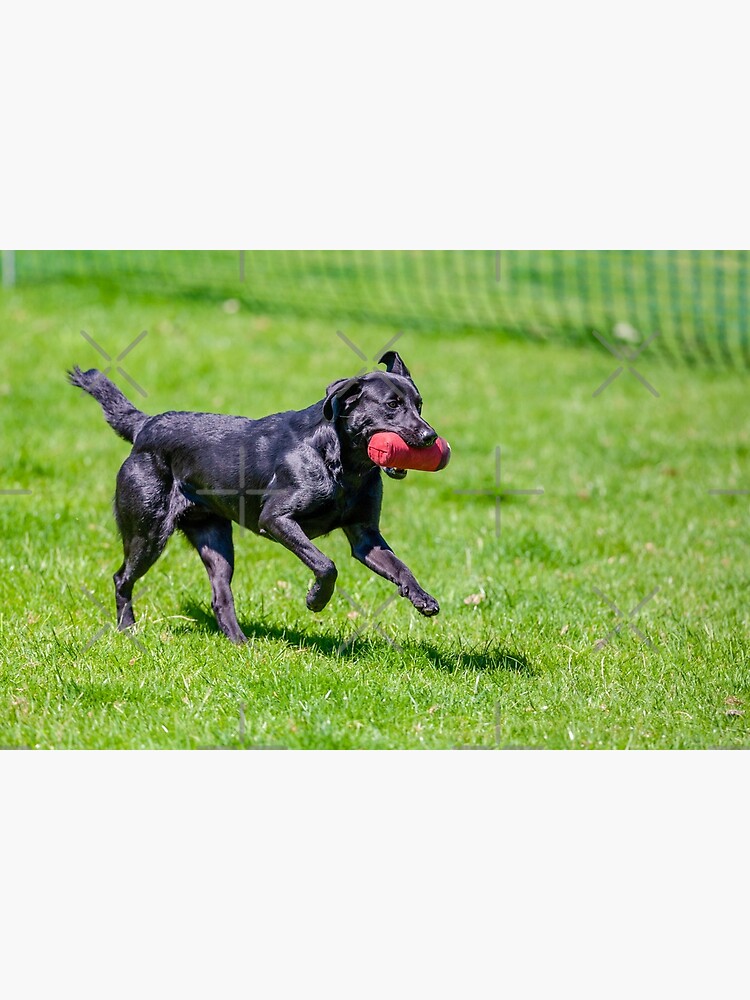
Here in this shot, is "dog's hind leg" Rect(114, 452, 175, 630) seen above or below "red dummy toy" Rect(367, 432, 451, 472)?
below

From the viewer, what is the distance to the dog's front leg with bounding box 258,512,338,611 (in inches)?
210

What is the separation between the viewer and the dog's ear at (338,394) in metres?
5.34

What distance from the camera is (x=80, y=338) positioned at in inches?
424

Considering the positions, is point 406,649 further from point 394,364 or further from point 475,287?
point 475,287

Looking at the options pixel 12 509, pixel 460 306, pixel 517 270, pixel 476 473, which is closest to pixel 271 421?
pixel 12 509

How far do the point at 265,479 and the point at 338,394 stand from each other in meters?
0.59

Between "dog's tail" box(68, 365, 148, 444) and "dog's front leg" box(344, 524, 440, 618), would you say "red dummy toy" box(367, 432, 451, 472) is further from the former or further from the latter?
A: "dog's tail" box(68, 365, 148, 444)

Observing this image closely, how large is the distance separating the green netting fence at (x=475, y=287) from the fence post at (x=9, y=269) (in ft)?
0.06

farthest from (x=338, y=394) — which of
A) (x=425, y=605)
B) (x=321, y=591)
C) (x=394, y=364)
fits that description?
(x=425, y=605)

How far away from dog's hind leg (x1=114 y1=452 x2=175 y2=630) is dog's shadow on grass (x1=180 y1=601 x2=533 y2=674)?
1.32ft

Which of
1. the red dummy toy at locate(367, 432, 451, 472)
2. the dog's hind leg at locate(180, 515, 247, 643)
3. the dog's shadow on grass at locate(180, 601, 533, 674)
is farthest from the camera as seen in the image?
the dog's hind leg at locate(180, 515, 247, 643)

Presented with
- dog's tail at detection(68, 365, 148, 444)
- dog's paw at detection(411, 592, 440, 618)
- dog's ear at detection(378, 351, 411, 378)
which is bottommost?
dog's paw at detection(411, 592, 440, 618)

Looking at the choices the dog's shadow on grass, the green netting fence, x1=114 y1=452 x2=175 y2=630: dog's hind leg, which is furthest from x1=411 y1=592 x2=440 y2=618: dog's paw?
the green netting fence

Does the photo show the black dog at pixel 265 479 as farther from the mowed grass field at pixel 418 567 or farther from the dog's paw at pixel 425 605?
the mowed grass field at pixel 418 567
